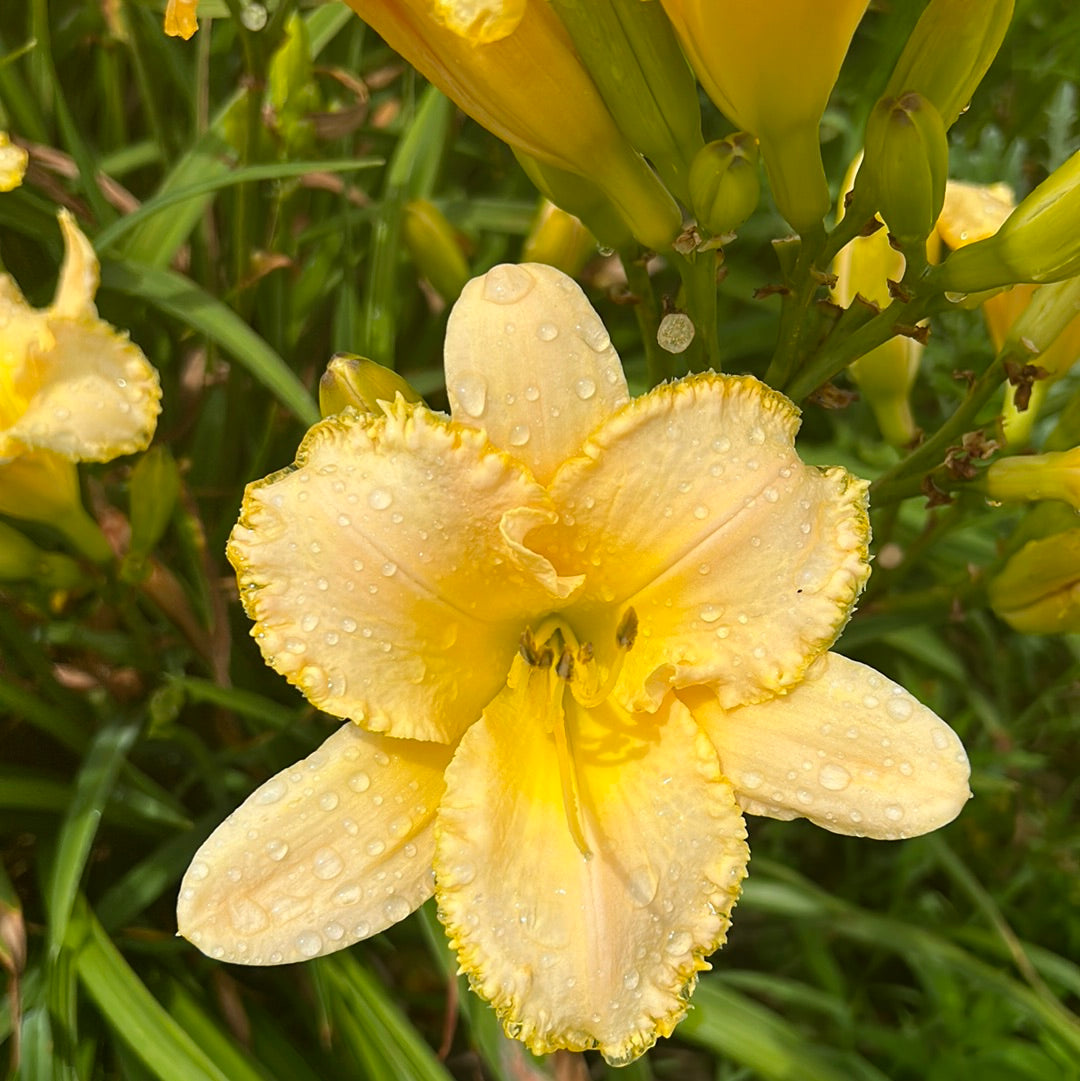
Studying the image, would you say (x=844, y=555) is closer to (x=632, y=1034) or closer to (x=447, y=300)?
(x=632, y=1034)

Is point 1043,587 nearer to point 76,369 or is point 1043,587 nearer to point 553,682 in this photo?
point 553,682

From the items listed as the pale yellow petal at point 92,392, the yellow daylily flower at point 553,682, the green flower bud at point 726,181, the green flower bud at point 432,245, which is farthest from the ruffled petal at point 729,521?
the green flower bud at point 432,245

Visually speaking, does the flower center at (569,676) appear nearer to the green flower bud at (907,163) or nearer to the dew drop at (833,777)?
the dew drop at (833,777)

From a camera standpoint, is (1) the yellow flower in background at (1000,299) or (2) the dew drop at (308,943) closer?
(2) the dew drop at (308,943)

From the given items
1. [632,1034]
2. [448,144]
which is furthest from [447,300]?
[632,1034]

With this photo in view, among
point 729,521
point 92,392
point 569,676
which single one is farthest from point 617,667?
point 92,392
